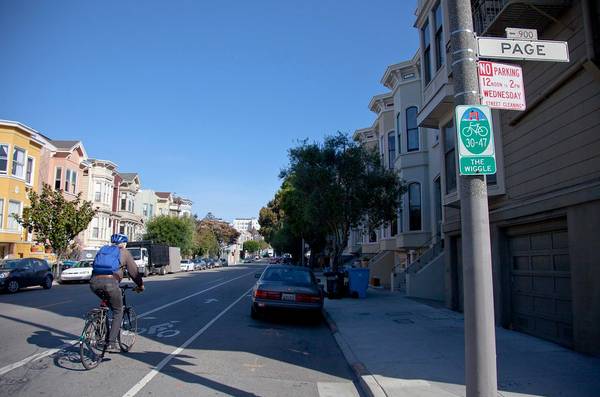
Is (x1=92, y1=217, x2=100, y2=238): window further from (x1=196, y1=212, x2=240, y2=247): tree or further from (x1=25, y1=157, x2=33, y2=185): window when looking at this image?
(x1=196, y1=212, x2=240, y2=247): tree

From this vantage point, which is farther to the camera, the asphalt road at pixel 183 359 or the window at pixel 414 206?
the window at pixel 414 206

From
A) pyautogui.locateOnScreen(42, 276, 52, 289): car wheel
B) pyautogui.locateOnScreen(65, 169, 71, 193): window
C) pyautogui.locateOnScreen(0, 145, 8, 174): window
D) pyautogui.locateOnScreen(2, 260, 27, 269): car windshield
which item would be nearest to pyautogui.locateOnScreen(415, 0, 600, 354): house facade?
pyautogui.locateOnScreen(2, 260, 27, 269): car windshield

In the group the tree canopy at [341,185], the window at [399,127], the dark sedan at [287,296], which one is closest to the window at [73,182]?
the tree canopy at [341,185]

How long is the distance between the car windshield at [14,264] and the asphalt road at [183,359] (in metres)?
9.26

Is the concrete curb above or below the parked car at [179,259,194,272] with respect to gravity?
below

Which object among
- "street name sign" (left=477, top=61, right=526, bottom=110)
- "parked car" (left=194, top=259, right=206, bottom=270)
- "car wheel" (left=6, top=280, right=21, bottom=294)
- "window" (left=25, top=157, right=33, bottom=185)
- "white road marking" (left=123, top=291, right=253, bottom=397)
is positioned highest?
"window" (left=25, top=157, right=33, bottom=185)

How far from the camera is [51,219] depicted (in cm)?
2941

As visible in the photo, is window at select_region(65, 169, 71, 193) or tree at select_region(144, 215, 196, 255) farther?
tree at select_region(144, 215, 196, 255)

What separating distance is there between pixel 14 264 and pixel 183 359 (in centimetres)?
1726

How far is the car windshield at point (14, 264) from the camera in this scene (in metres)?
21.1

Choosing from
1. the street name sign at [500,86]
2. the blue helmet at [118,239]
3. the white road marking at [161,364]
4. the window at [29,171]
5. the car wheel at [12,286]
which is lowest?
the white road marking at [161,364]

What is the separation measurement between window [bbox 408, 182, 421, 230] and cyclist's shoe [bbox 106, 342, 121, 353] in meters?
17.4

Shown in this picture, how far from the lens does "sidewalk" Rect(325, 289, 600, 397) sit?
20.3 ft

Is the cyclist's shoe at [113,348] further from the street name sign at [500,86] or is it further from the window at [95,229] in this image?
the window at [95,229]
